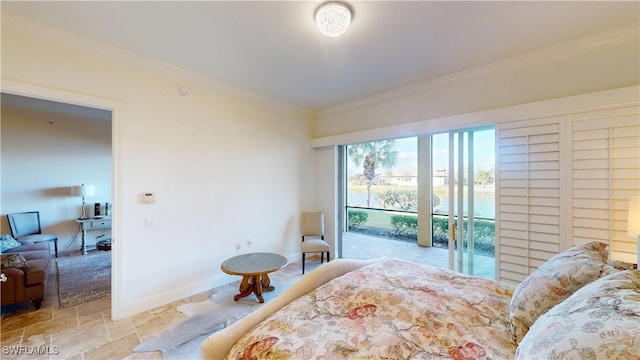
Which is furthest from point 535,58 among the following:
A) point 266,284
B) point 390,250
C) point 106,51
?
point 390,250

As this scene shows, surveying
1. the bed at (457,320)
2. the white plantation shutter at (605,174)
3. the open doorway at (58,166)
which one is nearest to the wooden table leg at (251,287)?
the bed at (457,320)

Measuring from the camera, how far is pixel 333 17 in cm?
183

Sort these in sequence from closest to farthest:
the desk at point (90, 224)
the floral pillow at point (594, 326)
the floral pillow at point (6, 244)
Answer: the floral pillow at point (594, 326), the floral pillow at point (6, 244), the desk at point (90, 224)

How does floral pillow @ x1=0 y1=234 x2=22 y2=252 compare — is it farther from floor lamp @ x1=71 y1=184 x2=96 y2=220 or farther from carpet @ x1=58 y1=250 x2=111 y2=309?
floor lamp @ x1=71 y1=184 x2=96 y2=220

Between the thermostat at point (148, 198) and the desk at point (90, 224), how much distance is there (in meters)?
3.50

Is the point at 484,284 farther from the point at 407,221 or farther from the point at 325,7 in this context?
the point at 407,221

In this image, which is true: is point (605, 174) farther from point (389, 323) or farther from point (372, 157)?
point (372, 157)

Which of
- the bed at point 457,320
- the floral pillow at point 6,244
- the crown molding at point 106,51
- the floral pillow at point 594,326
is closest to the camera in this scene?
the floral pillow at point 594,326

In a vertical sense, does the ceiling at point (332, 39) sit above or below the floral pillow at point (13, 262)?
above

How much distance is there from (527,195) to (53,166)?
7666mm

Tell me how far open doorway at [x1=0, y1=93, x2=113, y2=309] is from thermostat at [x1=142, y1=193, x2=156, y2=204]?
2494 mm

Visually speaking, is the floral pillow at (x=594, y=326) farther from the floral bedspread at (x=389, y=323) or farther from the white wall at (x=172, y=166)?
the white wall at (x=172, y=166)

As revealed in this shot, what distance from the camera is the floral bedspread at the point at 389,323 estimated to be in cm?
104

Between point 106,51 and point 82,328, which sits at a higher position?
point 106,51
